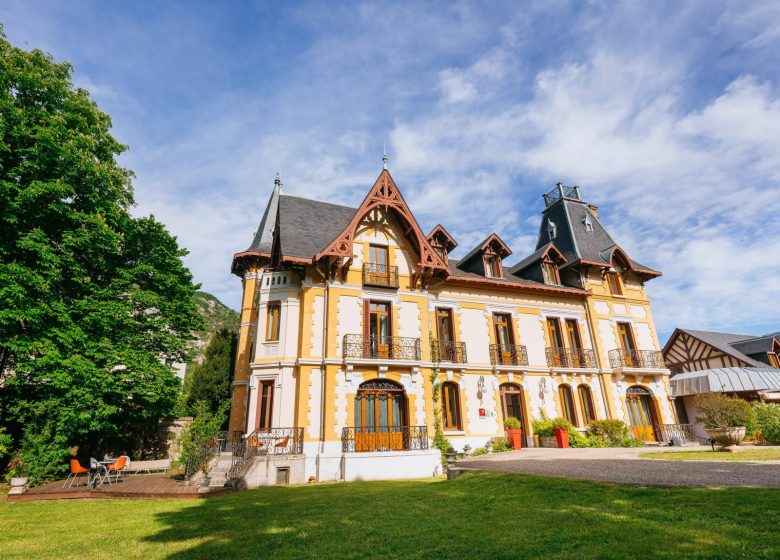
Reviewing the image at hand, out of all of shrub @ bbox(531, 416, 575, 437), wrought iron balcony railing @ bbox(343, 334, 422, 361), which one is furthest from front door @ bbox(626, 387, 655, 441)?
wrought iron balcony railing @ bbox(343, 334, 422, 361)

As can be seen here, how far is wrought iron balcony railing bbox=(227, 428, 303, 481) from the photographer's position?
13320 mm

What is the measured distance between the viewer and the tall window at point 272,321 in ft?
54.4

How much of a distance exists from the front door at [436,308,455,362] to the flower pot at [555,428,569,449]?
5574 mm

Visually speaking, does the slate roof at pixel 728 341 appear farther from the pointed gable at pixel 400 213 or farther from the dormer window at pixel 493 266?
the pointed gable at pixel 400 213

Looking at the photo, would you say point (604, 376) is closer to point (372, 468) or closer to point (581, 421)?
point (581, 421)

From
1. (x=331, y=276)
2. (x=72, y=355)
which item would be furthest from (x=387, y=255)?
(x=72, y=355)

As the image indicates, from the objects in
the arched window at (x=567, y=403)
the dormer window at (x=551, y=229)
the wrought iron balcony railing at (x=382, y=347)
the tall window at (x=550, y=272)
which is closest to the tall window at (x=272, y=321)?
the wrought iron balcony railing at (x=382, y=347)

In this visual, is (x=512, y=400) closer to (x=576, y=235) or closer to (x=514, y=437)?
(x=514, y=437)

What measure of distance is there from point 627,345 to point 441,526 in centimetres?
2022

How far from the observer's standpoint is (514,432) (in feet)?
57.8

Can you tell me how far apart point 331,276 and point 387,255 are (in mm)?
2957

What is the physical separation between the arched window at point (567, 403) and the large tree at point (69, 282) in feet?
58.9

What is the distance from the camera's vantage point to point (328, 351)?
51.1 ft

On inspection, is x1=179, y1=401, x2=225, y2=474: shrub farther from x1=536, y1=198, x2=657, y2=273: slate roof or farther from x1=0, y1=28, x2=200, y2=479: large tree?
x1=536, y1=198, x2=657, y2=273: slate roof
